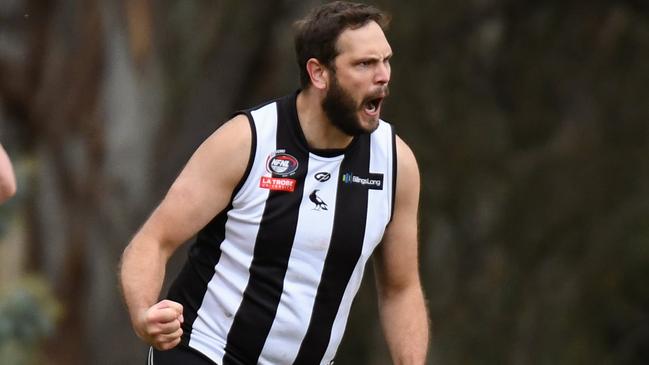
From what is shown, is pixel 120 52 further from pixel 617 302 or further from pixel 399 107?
pixel 617 302

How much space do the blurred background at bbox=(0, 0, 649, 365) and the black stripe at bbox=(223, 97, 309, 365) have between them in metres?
9.85

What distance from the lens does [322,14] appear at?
6.09m

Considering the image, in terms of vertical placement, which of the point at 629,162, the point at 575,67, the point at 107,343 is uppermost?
the point at 575,67

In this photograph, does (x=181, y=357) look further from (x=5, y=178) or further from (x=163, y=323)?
(x=5, y=178)

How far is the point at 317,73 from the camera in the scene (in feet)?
19.9

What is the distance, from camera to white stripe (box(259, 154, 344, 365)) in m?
5.96

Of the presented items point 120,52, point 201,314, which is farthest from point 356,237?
point 120,52

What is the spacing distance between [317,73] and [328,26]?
0.63 ft

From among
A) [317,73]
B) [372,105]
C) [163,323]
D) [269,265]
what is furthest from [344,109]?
[163,323]

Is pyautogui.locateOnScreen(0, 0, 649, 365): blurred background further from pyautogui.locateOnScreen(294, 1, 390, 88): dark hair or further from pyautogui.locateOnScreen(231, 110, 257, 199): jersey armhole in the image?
pyautogui.locateOnScreen(231, 110, 257, 199): jersey armhole

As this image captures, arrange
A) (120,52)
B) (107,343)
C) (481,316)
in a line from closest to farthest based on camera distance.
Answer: (120,52), (107,343), (481,316)

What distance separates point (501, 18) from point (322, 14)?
36.4ft

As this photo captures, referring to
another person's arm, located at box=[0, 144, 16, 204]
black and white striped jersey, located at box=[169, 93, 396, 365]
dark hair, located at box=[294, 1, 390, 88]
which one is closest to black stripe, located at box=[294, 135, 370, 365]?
black and white striped jersey, located at box=[169, 93, 396, 365]

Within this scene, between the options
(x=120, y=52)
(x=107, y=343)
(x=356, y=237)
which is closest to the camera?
(x=356, y=237)
